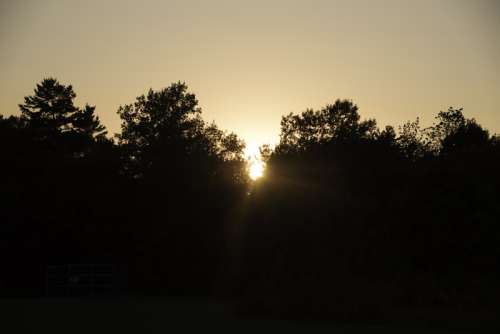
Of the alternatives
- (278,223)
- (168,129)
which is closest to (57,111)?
(168,129)

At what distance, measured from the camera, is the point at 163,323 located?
65.3 feet

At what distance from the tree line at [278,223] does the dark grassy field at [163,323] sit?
1.71 m

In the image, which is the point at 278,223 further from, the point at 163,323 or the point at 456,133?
the point at 456,133

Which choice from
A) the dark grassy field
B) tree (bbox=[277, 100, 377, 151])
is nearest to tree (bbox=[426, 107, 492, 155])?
tree (bbox=[277, 100, 377, 151])

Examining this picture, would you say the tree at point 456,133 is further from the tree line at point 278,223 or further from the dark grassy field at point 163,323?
the dark grassy field at point 163,323

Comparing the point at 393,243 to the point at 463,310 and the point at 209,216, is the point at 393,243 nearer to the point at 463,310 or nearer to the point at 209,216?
the point at 463,310

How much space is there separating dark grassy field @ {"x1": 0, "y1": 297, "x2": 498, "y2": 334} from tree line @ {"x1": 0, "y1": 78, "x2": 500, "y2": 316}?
1712 millimetres

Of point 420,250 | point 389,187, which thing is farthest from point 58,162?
point 420,250

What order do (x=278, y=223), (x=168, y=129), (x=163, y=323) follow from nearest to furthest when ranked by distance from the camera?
(x=163, y=323) < (x=278, y=223) < (x=168, y=129)

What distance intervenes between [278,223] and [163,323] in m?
12.4

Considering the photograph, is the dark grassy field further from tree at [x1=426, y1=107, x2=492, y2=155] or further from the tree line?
tree at [x1=426, y1=107, x2=492, y2=155]

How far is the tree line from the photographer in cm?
2575

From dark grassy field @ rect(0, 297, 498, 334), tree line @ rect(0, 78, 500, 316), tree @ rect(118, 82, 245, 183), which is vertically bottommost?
dark grassy field @ rect(0, 297, 498, 334)

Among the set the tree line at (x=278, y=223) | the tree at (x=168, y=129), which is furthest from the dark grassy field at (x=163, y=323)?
the tree at (x=168, y=129)
